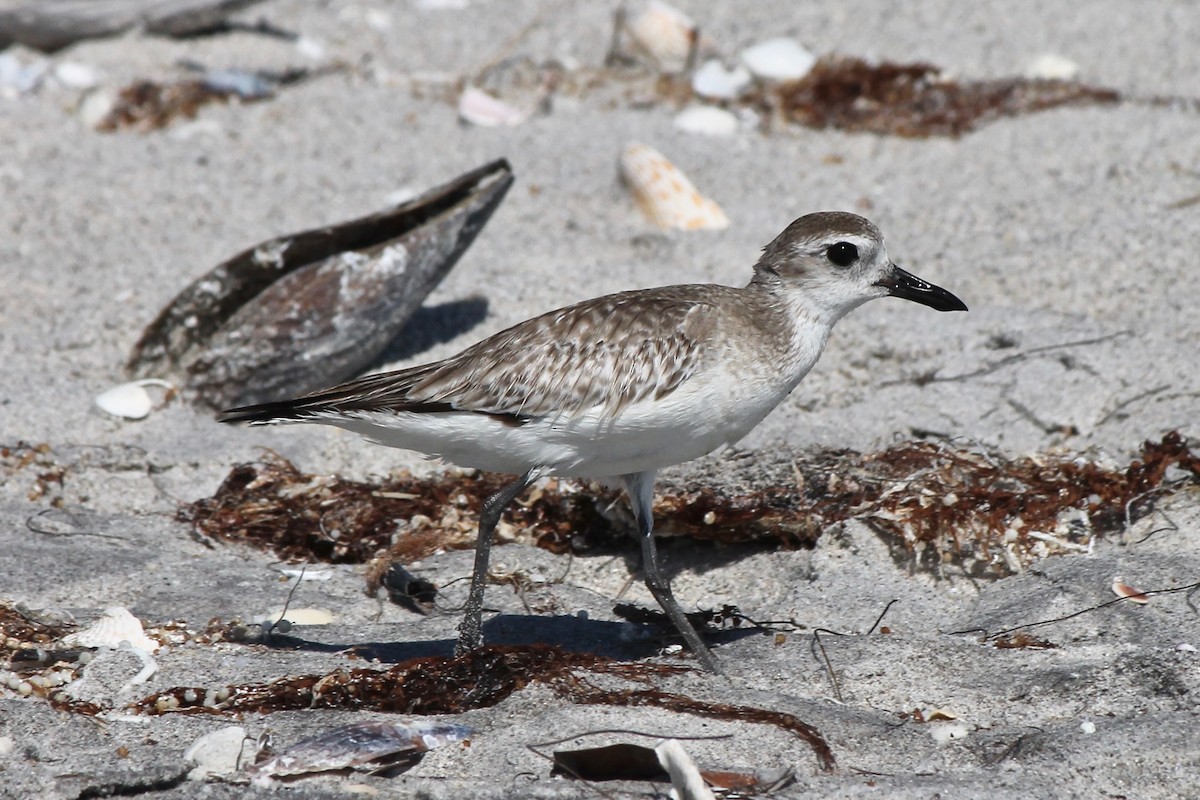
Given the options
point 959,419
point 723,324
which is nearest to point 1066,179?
point 959,419

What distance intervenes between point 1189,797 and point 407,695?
2038 mm

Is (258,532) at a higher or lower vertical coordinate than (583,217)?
lower

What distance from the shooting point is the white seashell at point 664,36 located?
356 inches

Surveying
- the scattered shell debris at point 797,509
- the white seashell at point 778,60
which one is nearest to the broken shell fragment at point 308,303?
the scattered shell debris at point 797,509

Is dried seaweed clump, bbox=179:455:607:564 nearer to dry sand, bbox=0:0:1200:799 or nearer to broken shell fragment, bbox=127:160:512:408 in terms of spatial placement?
dry sand, bbox=0:0:1200:799

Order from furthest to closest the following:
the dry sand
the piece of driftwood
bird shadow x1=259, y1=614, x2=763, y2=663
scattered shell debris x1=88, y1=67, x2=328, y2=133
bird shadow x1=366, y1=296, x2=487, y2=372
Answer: the piece of driftwood, scattered shell debris x1=88, y1=67, x2=328, y2=133, bird shadow x1=366, y1=296, x2=487, y2=372, bird shadow x1=259, y1=614, x2=763, y2=663, the dry sand

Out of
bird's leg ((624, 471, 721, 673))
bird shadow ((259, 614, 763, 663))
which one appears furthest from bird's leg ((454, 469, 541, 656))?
bird's leg ((624, 471, 721, 673))

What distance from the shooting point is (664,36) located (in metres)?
9.05

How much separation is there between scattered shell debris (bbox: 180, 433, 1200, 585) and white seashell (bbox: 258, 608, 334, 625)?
23 cm

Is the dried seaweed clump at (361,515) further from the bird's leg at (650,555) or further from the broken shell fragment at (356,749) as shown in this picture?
the broken shell fragment at (356,749)

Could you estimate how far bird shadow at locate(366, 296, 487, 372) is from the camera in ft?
21.3

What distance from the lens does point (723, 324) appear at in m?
4.23

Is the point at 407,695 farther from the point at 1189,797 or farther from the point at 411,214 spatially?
the point at 411,214

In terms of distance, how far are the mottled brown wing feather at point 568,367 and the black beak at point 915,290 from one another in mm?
647
